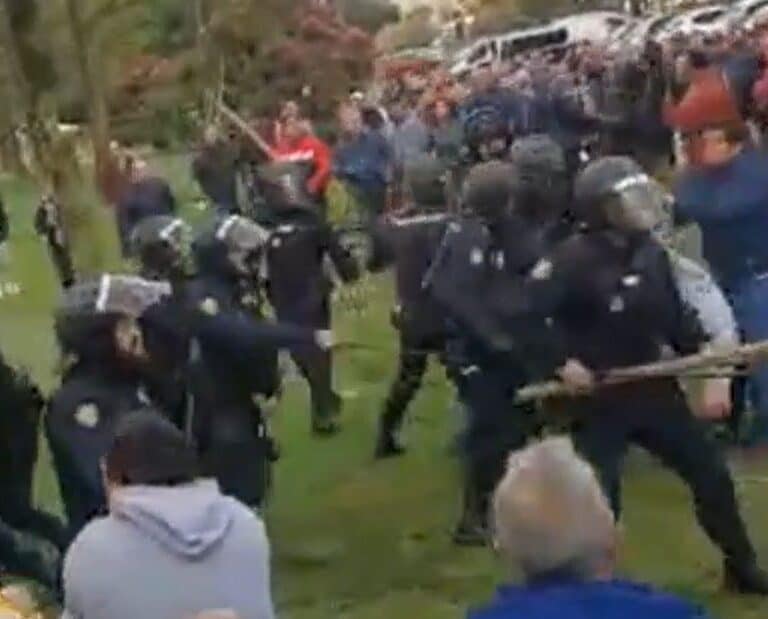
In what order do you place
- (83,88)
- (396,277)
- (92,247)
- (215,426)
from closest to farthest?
(215,426) → (396,277) → (92,247) → (83,88)

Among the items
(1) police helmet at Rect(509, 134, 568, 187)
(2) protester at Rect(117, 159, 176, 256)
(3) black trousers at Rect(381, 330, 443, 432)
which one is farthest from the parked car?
(1) police helmet at Rect(509, 134, 568, 187)

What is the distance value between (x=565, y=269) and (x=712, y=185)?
2.43 meters

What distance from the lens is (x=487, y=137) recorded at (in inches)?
569

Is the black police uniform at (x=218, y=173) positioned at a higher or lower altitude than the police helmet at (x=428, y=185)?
lower

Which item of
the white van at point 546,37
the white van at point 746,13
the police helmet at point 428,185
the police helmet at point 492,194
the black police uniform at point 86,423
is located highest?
the police helmet at point 492,194

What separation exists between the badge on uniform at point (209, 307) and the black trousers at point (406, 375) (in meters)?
2.90

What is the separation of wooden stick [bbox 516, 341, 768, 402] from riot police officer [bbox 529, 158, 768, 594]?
0.19ft

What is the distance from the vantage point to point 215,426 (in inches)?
376

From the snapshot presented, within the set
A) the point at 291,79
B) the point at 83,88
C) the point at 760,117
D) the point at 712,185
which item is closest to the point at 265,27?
the point at 291,79

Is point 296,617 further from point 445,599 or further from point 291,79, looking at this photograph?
point 291,79

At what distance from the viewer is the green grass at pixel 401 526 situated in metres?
9.90

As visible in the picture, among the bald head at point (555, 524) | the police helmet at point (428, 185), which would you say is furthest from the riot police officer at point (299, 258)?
the bald head at point (555, 524)

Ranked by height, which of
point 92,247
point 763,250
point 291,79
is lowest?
point 291,79

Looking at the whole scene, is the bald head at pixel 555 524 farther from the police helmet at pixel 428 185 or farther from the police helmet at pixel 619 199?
the police helmet at pixel 428 185
